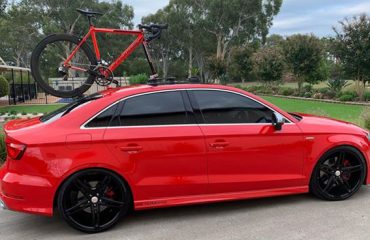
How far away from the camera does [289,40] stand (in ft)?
93.6

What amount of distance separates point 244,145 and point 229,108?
1.55 feet

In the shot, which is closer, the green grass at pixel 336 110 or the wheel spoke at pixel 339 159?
the wheel spoke at pixel 339 159

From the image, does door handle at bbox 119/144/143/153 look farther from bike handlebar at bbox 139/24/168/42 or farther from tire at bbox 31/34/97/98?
bike handlebar at bbox 139/24/168/42

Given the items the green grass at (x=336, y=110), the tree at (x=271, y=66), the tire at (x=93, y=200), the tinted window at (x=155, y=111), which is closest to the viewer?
the tire at (x=93, y=200)

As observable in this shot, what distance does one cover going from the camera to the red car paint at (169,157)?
411cm

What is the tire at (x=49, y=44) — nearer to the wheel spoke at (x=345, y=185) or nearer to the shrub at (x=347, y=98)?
the wheel spoke at (x=345, y=185)

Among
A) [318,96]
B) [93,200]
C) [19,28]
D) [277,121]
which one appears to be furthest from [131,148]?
[19,28]

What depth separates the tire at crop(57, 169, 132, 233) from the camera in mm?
4188

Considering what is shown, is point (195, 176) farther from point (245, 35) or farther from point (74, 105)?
point (245, 35)

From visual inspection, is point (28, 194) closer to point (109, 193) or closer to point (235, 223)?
point (109, 193)

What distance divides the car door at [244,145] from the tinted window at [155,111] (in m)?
0.18

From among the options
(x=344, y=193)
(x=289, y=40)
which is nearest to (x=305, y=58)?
(x=289, y=40)

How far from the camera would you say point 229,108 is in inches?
187

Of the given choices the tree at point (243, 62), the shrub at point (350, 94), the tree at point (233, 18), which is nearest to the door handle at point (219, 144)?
the shrub at point (350, 94)
